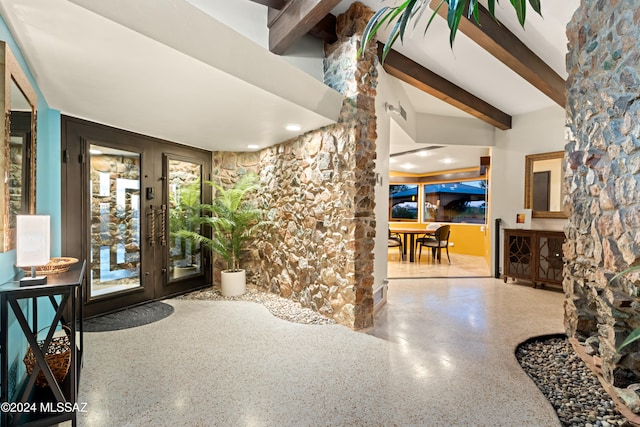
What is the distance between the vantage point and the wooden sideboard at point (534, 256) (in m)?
4.56

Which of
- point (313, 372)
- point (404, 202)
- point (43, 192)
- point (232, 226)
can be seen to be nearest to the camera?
point (313, 372)

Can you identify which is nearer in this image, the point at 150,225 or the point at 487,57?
the point at 487,57

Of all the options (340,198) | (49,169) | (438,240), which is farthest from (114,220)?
(438,240)

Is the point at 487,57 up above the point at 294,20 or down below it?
above

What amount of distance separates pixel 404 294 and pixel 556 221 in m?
2.71

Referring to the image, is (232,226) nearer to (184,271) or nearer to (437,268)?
(184,271)

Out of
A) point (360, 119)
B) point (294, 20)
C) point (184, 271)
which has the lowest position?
point (184, 271)

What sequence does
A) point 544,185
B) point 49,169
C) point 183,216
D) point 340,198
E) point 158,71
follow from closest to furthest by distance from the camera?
point 158,71
point 49,169
point 340,198
point 183,216
point 544,185

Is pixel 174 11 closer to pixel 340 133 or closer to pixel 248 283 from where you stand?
pixel 340 133

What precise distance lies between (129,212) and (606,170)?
4457 millimetres

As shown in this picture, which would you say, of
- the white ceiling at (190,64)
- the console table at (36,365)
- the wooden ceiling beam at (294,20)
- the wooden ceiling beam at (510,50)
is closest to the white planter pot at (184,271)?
the white ceiling at (190,64)

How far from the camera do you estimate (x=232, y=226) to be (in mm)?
4156

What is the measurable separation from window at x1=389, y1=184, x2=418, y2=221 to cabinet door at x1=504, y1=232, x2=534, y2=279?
4.76 meters

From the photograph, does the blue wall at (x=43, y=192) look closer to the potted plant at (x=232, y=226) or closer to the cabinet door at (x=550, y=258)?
the potted plant at (x=232, y=226)
